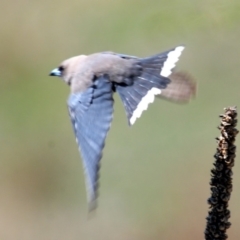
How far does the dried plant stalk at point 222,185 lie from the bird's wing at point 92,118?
0.55 m

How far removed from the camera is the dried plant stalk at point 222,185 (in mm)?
2566

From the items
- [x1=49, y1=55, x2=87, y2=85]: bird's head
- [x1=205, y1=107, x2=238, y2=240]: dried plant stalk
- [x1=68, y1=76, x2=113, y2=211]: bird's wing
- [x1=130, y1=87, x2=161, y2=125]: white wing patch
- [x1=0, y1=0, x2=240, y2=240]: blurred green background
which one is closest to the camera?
[x1=205, y1=107, x2=238, y2=240]: dried plant stalk

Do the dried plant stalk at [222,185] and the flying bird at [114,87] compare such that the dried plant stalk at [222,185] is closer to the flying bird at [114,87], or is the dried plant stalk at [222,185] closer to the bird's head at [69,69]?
the flying bird at [114,87]

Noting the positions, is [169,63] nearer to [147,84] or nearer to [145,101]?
[147,84]

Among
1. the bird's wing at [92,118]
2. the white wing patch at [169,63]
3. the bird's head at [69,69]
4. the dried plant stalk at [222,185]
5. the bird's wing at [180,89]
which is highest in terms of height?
the bird's head at [69,69]

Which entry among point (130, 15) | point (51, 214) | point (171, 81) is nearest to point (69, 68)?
point (171, 81)

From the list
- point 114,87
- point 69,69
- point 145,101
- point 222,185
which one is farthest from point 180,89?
point 222,185

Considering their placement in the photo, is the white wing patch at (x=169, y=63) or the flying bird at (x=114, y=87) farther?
the white wing patch at (x=169, y=63)

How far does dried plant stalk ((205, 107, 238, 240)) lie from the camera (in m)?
2.57

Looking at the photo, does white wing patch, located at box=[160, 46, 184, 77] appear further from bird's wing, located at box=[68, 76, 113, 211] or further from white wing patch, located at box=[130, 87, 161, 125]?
bird's wing, located at box=[68, 76, 113, 211]

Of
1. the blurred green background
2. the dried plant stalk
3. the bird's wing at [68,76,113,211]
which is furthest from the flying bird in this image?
the blurred green background

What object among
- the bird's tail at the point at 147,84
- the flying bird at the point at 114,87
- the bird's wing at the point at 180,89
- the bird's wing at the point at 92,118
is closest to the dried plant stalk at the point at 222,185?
the bird's wing at the point at 92,118

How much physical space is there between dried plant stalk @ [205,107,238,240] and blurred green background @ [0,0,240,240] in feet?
9.53

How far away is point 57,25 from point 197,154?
2649 mm
